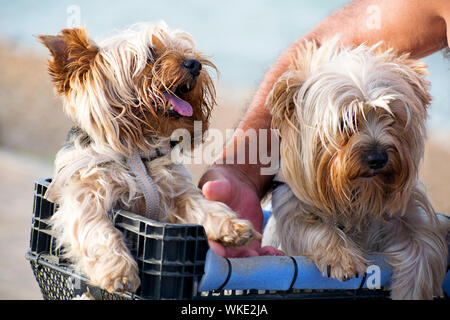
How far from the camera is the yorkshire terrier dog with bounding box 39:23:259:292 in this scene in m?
1.96

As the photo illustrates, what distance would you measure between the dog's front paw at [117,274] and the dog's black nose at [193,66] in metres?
0.72

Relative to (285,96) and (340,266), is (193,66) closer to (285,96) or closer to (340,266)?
(285,96)

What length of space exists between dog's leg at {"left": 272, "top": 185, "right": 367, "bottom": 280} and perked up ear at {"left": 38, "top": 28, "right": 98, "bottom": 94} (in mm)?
842

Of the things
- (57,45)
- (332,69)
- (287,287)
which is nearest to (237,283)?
(287,287)

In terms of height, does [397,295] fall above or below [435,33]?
below

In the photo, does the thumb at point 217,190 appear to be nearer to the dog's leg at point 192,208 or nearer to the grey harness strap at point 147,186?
the dog's leg at point 192,208

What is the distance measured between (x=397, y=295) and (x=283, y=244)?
1.47 ft

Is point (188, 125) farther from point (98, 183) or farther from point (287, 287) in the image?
point (287, 287)

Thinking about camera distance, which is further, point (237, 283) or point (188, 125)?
point (188, 125)

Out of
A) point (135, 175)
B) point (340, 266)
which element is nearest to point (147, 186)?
point (135, 175)

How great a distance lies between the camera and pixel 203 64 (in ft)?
7.59

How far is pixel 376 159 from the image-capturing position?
200cm

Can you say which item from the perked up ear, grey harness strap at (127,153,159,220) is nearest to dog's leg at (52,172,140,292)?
grey harness strap at (127,153,159,220)

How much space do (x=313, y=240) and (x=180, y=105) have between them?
25.5 inches
